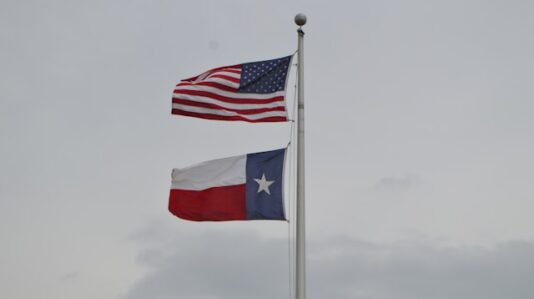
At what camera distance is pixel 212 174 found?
695 inches

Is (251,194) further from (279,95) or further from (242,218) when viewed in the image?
(279,95)

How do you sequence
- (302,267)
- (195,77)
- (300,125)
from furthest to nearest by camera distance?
1. (195,77)
2. (300,125)
3. (302,267)

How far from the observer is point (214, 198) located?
17594 mm

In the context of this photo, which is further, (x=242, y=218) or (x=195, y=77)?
(x=195, y=77)

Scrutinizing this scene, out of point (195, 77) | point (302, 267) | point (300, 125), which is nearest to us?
point (302, 267)

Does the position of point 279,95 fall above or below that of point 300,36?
below

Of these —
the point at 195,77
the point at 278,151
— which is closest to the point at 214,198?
the point at 278,151

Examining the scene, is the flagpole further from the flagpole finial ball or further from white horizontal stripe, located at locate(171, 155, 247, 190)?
white horizontal stripe, located at locate(171, 155, 247, 190)

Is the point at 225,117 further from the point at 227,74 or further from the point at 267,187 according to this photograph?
the point at 267,187

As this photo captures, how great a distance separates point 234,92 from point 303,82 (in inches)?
66.5

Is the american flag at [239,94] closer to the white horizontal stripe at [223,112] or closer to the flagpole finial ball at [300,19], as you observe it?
the white horizontal stripe at [223,112]

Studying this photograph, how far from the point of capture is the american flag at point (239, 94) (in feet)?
56.9

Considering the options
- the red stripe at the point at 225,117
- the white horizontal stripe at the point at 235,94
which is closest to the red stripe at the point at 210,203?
the red stripe at the point at 225,117

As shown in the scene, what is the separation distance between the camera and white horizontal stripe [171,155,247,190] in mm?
17391
